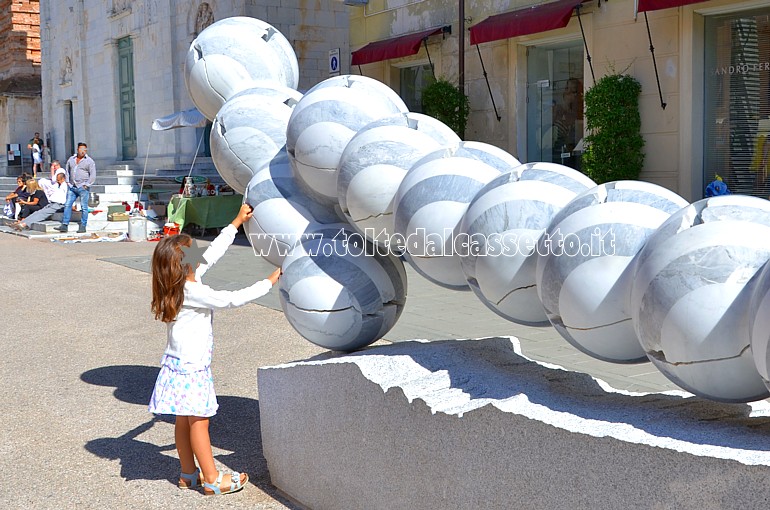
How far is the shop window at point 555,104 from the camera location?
14000 millimetres

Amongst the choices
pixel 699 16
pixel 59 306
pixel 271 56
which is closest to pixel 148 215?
pixel 59 306

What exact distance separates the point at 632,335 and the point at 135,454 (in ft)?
10.3

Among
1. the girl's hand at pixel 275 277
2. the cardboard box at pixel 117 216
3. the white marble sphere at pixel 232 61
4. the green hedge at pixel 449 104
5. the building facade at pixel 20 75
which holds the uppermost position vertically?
the building facade at pixel 20 75

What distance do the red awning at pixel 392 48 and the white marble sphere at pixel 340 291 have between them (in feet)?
38.6

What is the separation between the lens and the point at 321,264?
4160mm

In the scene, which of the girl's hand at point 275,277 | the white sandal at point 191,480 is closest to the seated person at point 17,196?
the white sandal at point 191,480

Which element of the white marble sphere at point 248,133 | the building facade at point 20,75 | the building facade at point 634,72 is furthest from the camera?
the building facade at point 20,75

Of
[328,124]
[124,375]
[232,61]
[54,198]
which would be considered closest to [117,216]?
[54,198]

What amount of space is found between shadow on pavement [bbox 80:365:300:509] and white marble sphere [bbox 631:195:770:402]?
7.29 feet

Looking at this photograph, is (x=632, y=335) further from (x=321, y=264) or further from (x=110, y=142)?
(x=110, y=142)

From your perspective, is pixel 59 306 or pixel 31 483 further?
pixel 59 306

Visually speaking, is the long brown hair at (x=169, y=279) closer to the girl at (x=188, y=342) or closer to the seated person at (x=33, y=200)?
the girl at (x=188, y=342)

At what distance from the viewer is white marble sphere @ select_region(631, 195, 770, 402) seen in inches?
96.4

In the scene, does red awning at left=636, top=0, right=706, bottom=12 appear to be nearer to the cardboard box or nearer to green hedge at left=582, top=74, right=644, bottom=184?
green hedge at left=582, top=74, right=644, bottom=184
